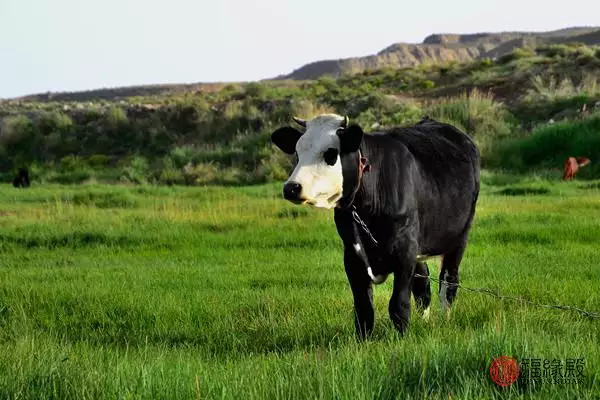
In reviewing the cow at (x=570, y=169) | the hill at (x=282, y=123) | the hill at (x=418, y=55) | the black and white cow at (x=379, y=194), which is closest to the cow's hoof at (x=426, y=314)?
the black and white cow at (x=379, y=194)

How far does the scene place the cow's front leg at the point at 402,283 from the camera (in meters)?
5.56

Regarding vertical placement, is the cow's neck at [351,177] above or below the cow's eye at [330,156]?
below

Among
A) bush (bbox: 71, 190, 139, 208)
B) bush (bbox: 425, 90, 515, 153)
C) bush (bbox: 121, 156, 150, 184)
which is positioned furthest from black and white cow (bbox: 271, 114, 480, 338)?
bush (bbox: 121, 156, 150, 184)

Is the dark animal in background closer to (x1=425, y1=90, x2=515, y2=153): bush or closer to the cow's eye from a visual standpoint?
(x1=425, y1=90, x2=515, y2=153): bush

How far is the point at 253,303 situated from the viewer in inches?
291

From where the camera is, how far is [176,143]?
120 feet

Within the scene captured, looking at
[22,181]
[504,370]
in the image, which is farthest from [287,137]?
[22,181]

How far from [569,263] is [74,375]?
6.39 meters

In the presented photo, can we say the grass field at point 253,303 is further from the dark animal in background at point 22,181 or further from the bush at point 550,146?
the dark animal in background at point 22,181

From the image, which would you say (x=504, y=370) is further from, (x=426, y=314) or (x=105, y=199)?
(x=105, y=199)

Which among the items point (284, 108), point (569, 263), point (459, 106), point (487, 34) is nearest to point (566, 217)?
point (569, 263)

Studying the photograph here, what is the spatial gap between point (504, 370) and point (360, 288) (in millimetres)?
1920

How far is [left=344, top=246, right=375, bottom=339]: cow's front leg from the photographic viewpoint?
565 centimetres

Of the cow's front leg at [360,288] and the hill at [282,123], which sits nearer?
the cow's front leg at [360,288]
